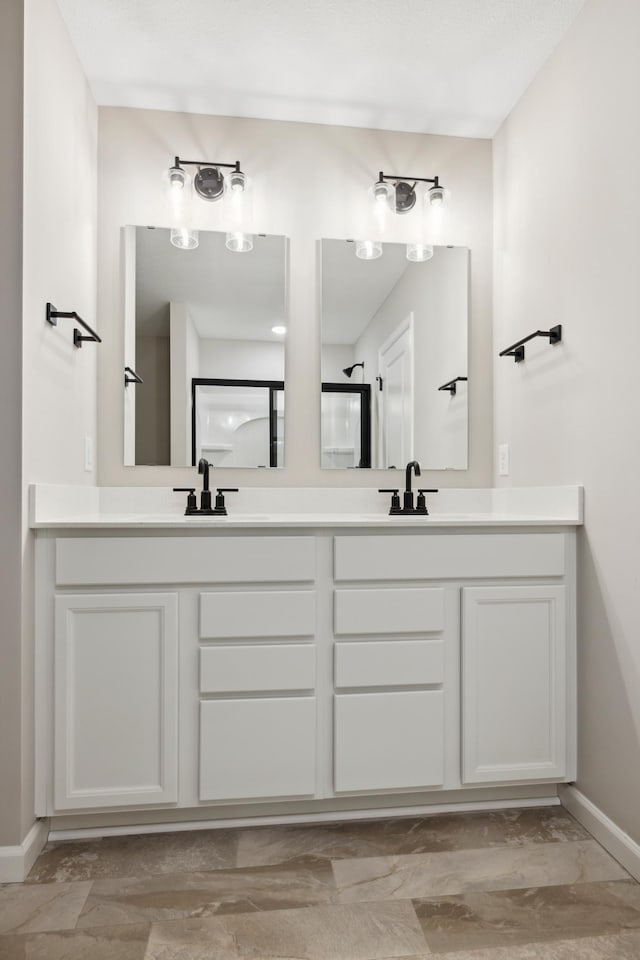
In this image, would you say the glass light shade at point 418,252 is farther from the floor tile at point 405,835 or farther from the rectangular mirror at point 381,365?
the floor tile at point 405,835

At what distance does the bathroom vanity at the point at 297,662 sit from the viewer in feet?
5.60

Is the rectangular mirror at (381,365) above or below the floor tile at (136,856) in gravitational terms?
above

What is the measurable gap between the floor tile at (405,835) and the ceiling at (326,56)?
2438 millimetres

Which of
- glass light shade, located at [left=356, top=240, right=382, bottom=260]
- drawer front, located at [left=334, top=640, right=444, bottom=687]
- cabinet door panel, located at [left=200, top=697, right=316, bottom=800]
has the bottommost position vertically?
cabinet door panel, located at [left=200, top=697, right=316, bottom=800]

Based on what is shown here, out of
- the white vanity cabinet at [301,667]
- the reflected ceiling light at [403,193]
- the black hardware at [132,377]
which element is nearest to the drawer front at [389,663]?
the white vanity cabinet at [301,667]

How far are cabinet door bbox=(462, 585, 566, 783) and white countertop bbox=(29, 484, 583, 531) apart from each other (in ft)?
0.80

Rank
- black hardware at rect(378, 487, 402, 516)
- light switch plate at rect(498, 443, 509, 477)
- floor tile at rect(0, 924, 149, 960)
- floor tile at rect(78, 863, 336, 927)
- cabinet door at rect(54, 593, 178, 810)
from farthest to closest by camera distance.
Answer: light switch plate at rect(498, 443, 509, 477) → black hardware at rect(378, 487, 402, 516) → cabinet door at rect(54, 593, 178, 810) → floor tile at rect(78, 863, 336, 927) → floor tile at rect(0, 924, 149, 960)

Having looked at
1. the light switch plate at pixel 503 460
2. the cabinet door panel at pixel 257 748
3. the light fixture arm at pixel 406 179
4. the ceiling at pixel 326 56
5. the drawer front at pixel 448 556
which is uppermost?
the ceiling at pixel 326 56

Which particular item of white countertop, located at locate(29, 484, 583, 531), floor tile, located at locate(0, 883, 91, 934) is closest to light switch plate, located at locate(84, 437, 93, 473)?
white countertop, located at locate(29, 484, 583, 531)

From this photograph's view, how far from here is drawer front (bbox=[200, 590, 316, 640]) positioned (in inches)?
69.0

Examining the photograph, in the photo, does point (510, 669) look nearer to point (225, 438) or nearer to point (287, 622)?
point (287, 622)

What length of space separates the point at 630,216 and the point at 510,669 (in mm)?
1300

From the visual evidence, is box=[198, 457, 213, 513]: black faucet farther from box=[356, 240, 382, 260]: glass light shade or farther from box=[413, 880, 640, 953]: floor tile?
box=[413, 880, 640, 953]: floor tile

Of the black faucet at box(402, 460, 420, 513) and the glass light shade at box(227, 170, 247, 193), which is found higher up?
the glass light shade at box(227, 170, 247, 193)
